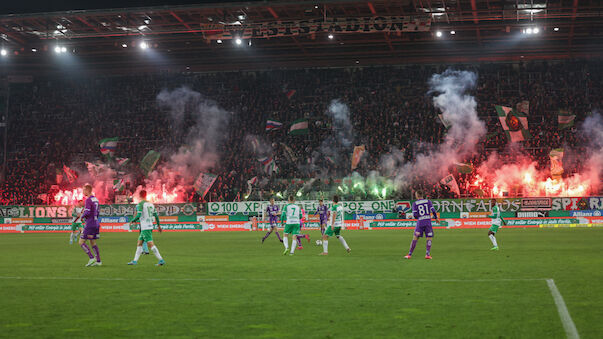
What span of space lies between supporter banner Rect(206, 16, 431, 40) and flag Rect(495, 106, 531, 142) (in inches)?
563

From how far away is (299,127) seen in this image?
57.7 m

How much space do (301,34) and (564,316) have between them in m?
40.2

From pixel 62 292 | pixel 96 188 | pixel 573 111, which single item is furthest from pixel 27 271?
pixel 573 111

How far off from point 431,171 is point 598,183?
43.9ft

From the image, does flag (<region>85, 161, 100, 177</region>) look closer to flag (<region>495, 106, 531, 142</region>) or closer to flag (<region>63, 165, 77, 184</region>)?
flag (<region>63, 165, 77, 184</region>)

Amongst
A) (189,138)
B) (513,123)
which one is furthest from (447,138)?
(189,138)

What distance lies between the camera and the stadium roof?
44.8 meters

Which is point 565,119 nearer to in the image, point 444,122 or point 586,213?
point 444,122

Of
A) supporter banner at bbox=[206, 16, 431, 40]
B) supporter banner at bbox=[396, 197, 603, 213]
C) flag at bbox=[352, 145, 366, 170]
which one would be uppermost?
supporter banner at bbox=[206, 16, 431, 40]

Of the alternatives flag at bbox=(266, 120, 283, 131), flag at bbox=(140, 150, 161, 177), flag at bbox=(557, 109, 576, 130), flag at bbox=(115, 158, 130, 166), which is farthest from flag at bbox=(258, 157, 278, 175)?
flag at bbox=(557, 109, 576, 130)

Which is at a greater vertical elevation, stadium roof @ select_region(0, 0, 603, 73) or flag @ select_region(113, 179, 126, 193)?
stadium roof @ select_region(0, 0, 603, 73)

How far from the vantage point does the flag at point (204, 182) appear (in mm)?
55750

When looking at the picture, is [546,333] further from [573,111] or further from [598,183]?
[573,111]

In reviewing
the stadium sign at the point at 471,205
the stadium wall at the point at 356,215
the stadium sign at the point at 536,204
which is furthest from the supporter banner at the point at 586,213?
the stadium sign at the point at 471,205
